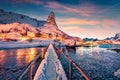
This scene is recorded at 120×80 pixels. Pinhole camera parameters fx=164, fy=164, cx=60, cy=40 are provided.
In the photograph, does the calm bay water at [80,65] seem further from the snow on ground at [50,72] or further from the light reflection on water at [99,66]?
the snow on ground at [50,72]

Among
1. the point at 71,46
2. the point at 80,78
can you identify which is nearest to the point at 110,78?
the point at 80,78

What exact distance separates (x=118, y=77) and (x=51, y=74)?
1093cm

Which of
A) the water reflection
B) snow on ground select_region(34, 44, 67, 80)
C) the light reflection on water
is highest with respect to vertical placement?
snow on ground select_region(34, 44, 67, 80)

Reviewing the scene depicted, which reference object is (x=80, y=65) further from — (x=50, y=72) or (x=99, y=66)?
(x=50, y=72)

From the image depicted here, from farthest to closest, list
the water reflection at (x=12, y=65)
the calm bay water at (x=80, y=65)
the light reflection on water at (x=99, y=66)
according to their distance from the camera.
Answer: the light reflection on water at (x=99, y=66), the calm bay water at (x=80, y=65), the water reflection at (x=12, y=65)

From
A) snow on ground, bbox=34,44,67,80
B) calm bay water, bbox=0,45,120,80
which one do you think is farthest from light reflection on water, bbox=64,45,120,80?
snow on ground, bbox=34,44,67,80

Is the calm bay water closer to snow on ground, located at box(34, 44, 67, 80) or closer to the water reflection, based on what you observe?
the water reflection

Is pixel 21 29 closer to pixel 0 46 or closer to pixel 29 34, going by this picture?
pixel 29 34

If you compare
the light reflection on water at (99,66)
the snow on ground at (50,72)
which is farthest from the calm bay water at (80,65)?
the snow on ground at (50,72)

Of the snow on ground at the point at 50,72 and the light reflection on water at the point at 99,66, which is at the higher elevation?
the snow on ground at the point at 50,72

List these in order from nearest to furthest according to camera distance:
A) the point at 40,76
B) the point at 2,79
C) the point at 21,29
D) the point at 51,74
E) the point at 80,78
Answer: the point at 40,76, the point at 51,74, the point at 2,79, the point at 80,78, the point at 21,29

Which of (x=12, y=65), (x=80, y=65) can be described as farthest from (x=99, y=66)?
(x=12, y=65)

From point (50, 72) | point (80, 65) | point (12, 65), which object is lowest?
point (80, 65)

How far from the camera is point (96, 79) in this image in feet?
51.0
